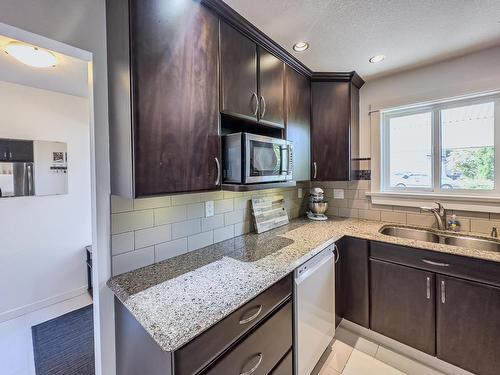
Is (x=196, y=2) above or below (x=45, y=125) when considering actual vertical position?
above

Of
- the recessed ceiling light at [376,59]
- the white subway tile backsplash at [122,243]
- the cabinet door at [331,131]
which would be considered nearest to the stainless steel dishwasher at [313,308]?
the cabinet door at [331,131]

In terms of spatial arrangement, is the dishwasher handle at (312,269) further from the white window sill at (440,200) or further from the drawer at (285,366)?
the white window sill at (440,200)

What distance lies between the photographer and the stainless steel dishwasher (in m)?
1.34

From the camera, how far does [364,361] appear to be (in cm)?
170

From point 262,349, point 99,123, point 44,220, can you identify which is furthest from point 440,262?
point 44,220

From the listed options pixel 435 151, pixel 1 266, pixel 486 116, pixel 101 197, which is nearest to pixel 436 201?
pixel 435 151

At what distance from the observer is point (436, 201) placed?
203 centimetres

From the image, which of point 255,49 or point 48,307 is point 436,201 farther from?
point 48,307

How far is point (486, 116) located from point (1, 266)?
14.9 feet

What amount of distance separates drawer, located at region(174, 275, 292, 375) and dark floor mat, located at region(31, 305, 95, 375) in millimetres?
1368

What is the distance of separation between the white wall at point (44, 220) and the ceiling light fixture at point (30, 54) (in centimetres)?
104

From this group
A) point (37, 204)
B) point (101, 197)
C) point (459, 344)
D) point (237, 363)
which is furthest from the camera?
point (37, 204)

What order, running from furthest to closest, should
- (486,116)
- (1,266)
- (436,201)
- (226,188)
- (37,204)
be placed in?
(37,204) < (1,266) < (436,201) < (486,116) < (226,188)

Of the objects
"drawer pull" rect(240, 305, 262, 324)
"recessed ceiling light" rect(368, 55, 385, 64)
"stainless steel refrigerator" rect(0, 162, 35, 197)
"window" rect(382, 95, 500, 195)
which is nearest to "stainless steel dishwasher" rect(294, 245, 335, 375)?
"drawer pull" rect(240, 305, 262, 324)
